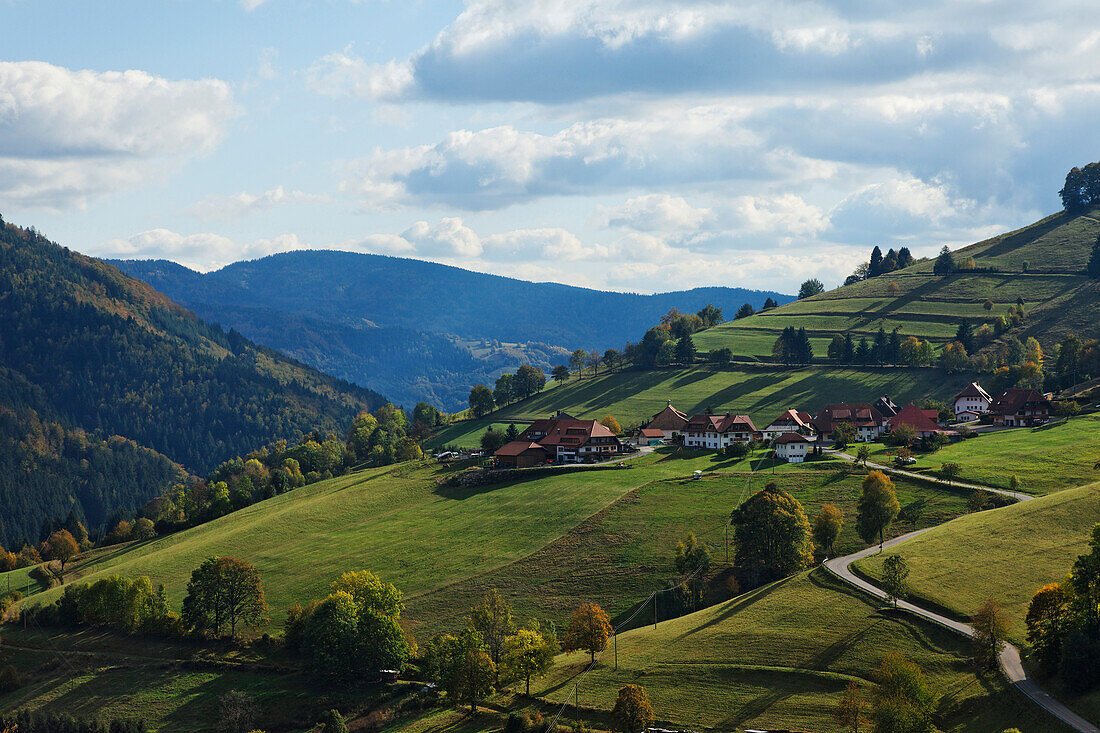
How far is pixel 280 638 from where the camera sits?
97750 millimetres

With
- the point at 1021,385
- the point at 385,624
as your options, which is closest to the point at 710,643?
the point at 385,624

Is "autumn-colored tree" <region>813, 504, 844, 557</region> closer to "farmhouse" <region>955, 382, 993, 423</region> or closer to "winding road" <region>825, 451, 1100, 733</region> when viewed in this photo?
"winding road" <region>825, 451, 1100, 733</region>

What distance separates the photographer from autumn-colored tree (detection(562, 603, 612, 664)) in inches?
3145

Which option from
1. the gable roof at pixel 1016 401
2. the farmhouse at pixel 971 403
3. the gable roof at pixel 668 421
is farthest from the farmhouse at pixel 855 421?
the gable roof at pixel 668 421

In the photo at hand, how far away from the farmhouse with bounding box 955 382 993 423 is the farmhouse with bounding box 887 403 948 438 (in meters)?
11.2

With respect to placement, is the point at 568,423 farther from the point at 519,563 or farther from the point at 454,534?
the point at 519,563

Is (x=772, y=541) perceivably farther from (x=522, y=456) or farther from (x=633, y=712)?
(x=522, y=456)

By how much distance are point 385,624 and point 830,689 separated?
42358mm

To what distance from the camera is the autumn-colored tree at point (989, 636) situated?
66.8 metres

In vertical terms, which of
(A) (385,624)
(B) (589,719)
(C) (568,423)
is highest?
(C) (568,423)

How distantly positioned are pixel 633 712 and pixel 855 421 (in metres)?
102

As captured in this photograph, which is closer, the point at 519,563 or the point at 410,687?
the point at 410,687

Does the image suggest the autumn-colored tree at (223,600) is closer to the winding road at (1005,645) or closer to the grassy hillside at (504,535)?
the grassy hillside at (504,535)

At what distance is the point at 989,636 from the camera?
224 ft
